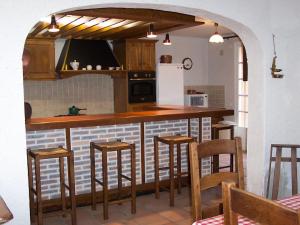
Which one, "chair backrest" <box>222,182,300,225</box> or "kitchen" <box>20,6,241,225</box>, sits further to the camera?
"kitchen" <box>20,6,241,225</box>

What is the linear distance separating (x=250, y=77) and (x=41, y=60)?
403cm

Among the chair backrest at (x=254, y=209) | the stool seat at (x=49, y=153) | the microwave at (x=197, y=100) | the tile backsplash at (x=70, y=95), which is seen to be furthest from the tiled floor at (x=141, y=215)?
the microwave at (x=197, y=100)

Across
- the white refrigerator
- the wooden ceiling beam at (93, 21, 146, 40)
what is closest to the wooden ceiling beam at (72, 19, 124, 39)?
the wooden ceiling beam at (93, 21, 146, 40)

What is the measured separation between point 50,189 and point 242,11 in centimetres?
274

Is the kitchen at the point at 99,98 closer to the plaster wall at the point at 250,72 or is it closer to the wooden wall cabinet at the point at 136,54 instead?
the wooden wall cabinet at the point at 136,54

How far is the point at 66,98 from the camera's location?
22.5 ft

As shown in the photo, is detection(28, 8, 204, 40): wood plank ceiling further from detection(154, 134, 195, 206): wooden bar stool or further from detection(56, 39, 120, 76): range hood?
detection(154, 134, 195, 206): wooden bar stool

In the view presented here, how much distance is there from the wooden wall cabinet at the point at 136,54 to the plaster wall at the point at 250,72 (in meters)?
3.64

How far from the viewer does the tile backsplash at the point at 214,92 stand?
8008mm

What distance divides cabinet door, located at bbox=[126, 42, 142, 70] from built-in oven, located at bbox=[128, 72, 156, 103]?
142 millimetres

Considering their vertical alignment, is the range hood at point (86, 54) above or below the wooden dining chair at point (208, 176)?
above

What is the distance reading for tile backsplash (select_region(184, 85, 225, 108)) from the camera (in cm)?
801

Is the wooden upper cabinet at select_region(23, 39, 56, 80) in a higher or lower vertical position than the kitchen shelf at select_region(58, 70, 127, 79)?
higher

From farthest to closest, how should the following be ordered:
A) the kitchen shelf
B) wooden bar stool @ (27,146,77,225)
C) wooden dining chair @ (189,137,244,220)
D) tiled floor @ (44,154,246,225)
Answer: the kitchen shelf
tiled floor @ (44,154,246,225)
wooden bar stool @ (27,146,77,225)
wooden dining chair @ (189,137,244,220)
